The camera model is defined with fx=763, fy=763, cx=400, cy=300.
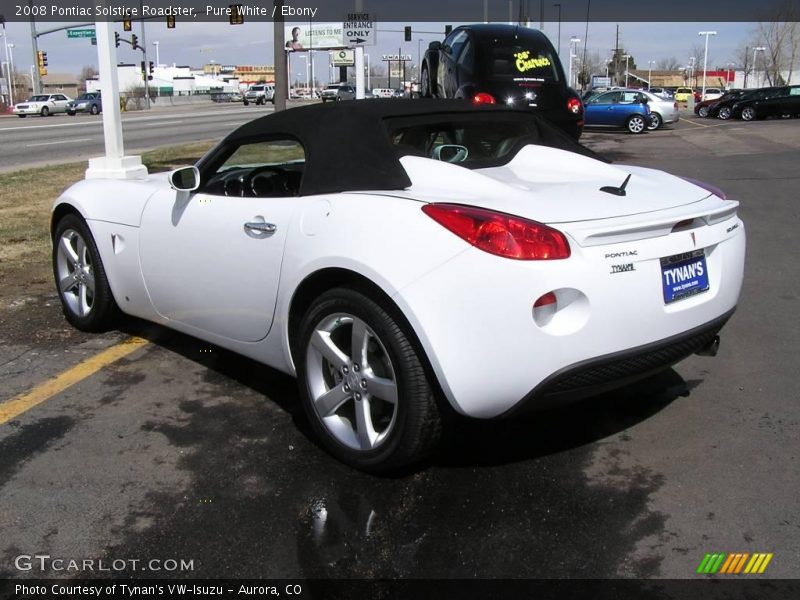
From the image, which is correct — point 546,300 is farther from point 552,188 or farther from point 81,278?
point 81,278

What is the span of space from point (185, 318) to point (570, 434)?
2.08 m

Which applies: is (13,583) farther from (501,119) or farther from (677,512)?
(501,119)

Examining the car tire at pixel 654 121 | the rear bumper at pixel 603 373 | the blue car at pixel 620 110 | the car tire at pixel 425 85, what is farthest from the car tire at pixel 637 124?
the rear bumper at pixel 603 373

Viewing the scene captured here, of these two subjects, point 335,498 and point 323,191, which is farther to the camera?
point 323,191

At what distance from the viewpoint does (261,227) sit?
11.3 feet

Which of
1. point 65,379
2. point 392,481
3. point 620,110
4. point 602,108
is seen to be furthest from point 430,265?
point 602,108

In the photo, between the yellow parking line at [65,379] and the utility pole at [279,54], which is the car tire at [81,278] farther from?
the utility pole at [279,54]

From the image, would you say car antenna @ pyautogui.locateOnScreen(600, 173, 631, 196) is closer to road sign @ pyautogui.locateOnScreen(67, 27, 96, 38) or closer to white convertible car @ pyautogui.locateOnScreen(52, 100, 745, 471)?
white convertible car @ pyautogui.locateOnScreen(52, 100, 745, 471)

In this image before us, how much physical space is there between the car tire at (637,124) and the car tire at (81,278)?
80.6ft

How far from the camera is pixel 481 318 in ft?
8.75

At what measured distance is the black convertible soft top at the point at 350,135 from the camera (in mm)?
3250

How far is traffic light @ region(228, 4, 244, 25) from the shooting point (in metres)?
28.2

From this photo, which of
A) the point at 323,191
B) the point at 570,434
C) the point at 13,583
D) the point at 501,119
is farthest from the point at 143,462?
the point at 501,119

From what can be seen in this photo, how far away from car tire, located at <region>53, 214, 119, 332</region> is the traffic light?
2533cm
